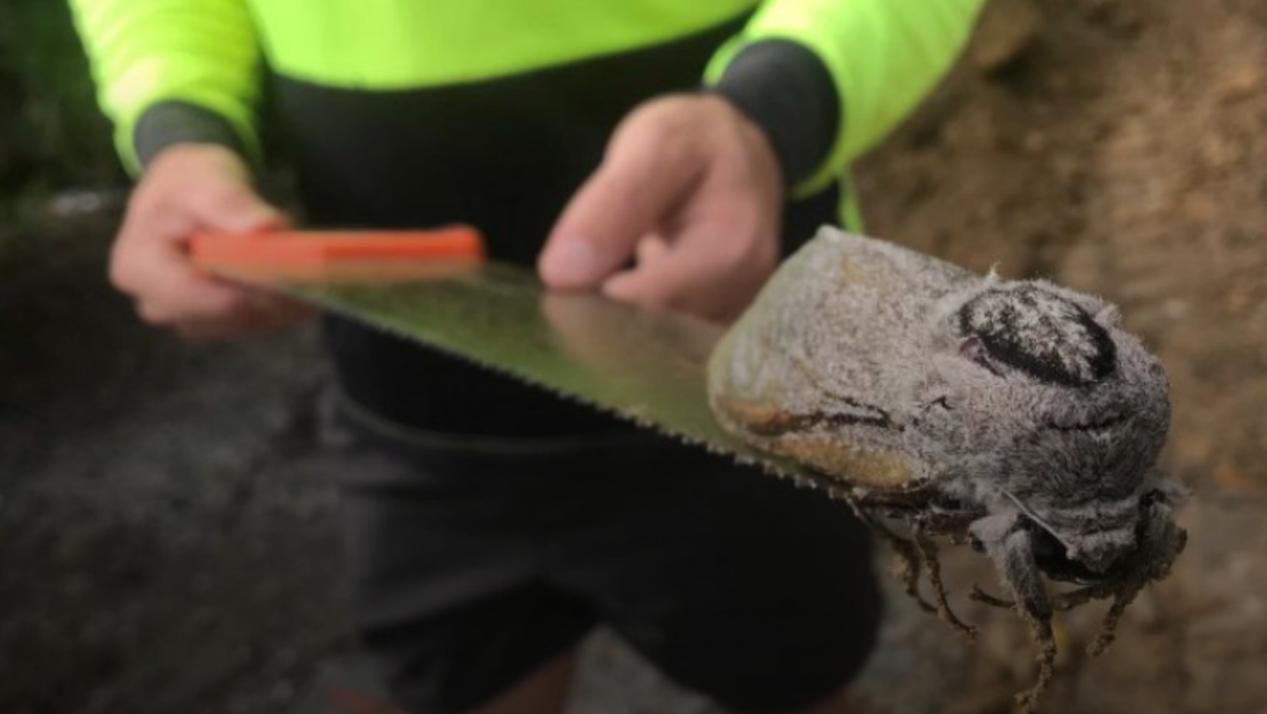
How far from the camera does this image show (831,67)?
68 cm

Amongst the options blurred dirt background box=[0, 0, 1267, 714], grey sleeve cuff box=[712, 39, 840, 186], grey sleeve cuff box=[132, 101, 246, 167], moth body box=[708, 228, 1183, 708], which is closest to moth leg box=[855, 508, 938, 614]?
moth body box=[708, 228, 1183, 708]

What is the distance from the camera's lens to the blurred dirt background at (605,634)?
590 mm

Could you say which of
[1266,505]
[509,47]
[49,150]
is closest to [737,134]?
[509,47]

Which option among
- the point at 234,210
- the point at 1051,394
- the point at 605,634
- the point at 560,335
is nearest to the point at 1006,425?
the point at 1051,394

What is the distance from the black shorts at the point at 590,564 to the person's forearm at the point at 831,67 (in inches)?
9.0

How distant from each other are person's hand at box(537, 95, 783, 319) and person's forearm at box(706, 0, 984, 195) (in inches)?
1.4

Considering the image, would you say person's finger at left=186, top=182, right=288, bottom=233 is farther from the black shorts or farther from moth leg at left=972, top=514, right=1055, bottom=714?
moth leg at left=972, top=514, right=1055, bottom=714

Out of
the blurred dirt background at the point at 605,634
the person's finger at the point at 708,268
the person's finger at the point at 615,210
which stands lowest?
the blurred dirt background at the point at 605,634

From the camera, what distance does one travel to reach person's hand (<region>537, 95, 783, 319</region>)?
0.58 metres

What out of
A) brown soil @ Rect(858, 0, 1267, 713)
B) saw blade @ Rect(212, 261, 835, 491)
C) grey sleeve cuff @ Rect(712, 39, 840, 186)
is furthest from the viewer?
grey sleeve cuff @ Rect(712, 39, 840, 186)

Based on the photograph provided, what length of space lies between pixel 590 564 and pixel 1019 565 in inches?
22.5

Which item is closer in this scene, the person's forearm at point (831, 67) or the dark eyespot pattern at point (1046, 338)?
the dark eyespot pattern at point (1046, 338)

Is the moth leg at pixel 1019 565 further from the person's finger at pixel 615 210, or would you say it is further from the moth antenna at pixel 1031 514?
the person's finger at pixel 615 210

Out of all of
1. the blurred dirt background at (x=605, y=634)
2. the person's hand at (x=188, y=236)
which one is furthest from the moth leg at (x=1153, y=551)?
the person's hand at (x=188, y=236)
